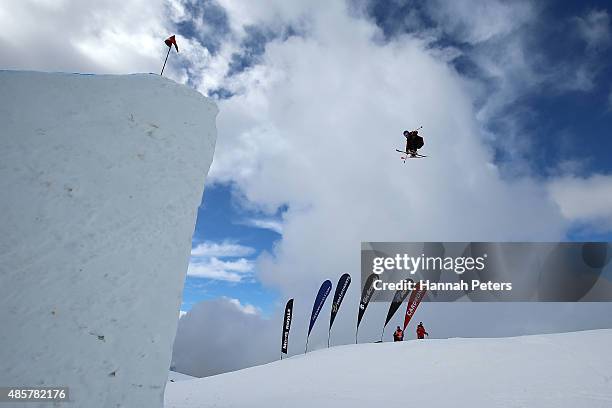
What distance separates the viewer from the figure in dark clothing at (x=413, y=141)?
22.7 meters

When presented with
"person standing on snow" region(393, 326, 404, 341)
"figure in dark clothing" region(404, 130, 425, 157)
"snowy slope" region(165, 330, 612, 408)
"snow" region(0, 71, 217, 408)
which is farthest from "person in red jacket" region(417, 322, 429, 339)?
"snow" region(0, 71, 217, 408)

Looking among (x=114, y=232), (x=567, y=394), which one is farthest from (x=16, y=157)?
(x=567, y=394)

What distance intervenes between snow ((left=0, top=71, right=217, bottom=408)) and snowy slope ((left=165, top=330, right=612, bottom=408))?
6.20 m

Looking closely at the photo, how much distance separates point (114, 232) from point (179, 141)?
62.2 inches

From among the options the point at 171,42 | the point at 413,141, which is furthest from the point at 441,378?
the point at 413,141

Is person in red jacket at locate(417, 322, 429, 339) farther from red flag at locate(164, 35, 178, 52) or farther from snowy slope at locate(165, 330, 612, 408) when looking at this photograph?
red flag at locate(164, 35, 178, 52)

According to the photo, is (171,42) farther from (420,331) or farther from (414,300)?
(414,300)

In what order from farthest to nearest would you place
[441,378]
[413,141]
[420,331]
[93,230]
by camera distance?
1. [413,141]
2. [420,331]
3. [441,378]
4. [93,230]

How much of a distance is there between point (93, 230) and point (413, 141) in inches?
817

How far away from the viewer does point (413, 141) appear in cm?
2284

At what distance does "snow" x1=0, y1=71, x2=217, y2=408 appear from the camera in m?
4.01

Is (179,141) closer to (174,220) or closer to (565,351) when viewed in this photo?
(174,220)

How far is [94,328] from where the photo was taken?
4180 mm

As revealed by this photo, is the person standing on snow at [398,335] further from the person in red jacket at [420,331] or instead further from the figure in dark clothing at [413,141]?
the figure in dark clothing at [413,141]
